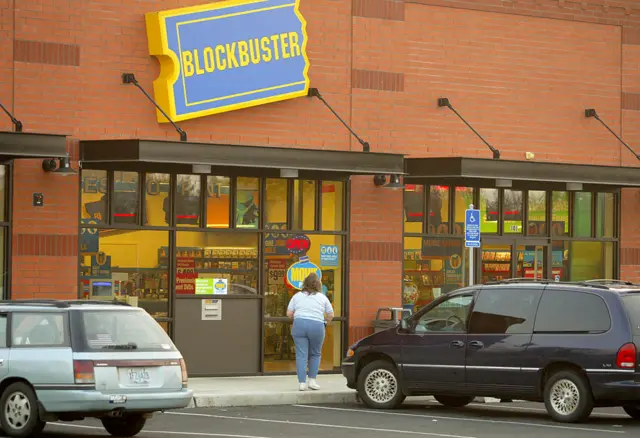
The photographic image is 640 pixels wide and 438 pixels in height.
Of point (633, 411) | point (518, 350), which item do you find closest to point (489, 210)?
point (633, 411)

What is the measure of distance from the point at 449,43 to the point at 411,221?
11.3 feet

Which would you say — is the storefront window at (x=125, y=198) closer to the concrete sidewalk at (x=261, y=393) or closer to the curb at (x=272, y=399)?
the concrete sidewalk at (x=261, y=393)

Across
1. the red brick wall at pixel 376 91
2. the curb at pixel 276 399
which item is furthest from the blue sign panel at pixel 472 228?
the curb at pixel 276 399

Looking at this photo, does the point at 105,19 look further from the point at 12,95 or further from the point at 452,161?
the point at 452,161

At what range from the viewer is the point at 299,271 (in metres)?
23.5

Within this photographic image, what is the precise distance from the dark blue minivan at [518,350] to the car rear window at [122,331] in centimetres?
471

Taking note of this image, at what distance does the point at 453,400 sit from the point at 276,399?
102 inches

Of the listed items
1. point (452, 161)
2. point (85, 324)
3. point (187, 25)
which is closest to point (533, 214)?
point (452, 161)

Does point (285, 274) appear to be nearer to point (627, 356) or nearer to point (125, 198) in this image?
point (125, 198)

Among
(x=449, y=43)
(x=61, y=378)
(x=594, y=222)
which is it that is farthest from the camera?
(x=594, y=222)

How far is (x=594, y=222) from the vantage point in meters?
26.8

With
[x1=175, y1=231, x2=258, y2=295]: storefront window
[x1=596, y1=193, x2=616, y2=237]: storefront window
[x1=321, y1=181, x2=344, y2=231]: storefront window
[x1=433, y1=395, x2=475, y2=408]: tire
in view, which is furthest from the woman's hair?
[x1=596, y1=193, x2=616, y2=237]: storefront window

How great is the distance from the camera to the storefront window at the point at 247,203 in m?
23.0

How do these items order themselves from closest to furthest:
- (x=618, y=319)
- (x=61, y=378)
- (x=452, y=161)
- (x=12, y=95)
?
1. (x=61, y=378)
2. (x=618, y=319)
3. (x=12, y=95)
4. (x=452, y=161)
